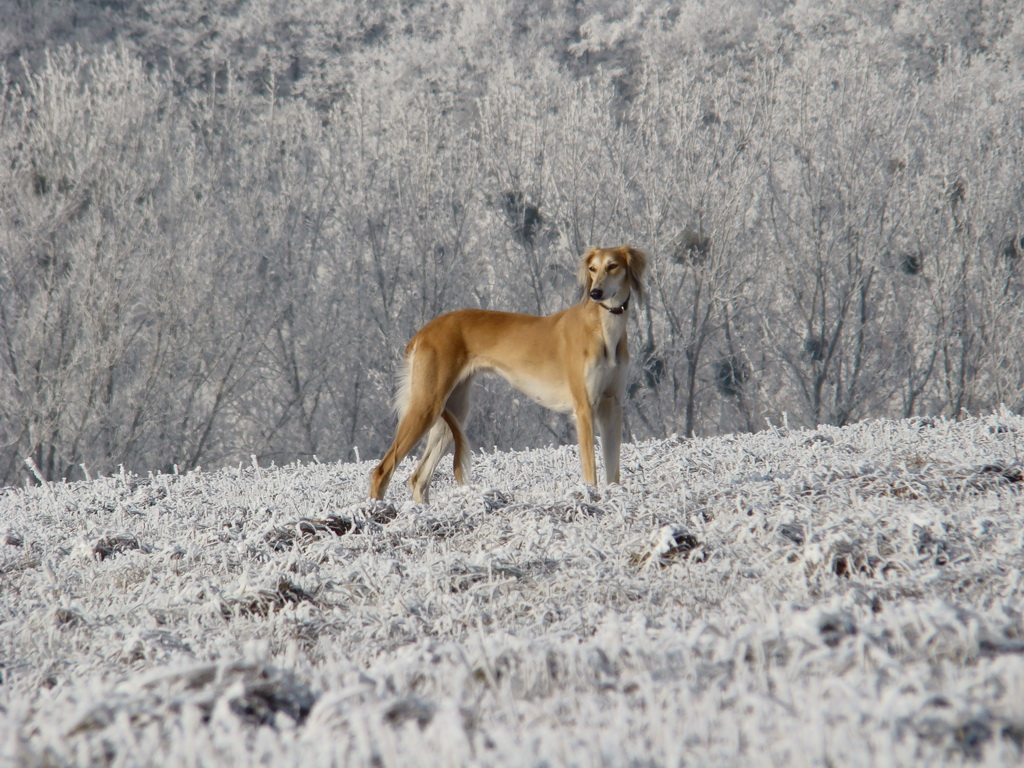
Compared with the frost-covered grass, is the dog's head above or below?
above

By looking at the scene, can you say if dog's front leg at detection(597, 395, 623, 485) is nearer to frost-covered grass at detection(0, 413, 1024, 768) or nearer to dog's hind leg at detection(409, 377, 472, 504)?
frost-covered grass at detection(0, 413, 1024, 768)

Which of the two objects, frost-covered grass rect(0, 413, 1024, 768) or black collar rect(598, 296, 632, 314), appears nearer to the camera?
frost-covered grass rect(0, 413, 1024, 768)

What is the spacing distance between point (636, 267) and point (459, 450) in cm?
207

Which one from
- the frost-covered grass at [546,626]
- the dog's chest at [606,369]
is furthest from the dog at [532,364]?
the frost-covered grass at [546,626]

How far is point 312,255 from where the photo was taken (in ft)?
80.1

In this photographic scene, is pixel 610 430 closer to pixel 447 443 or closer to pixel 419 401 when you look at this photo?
pixel 447 443

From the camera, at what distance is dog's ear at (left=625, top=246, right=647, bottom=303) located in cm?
710

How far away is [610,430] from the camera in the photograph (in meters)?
6.70

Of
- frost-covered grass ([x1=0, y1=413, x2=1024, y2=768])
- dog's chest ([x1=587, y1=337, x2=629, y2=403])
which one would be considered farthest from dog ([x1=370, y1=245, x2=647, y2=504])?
frost-covered grass ([x1=0, y1=413, x2=1024, y2=768])

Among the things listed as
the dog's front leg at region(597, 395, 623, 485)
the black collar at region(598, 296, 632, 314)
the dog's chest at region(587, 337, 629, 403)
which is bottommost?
the dog's front leg at region(597, 395, 623, 485)

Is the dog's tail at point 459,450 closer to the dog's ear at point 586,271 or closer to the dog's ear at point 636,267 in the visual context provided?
the dog's ear at point 586,271

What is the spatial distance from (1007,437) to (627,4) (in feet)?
125

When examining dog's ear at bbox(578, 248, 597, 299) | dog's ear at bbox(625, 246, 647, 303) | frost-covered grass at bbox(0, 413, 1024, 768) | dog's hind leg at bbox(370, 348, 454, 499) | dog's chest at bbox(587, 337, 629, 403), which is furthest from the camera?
dog's ear at bbox(625, 246, 647, 303)

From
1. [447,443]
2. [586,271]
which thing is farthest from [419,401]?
[586,271]
